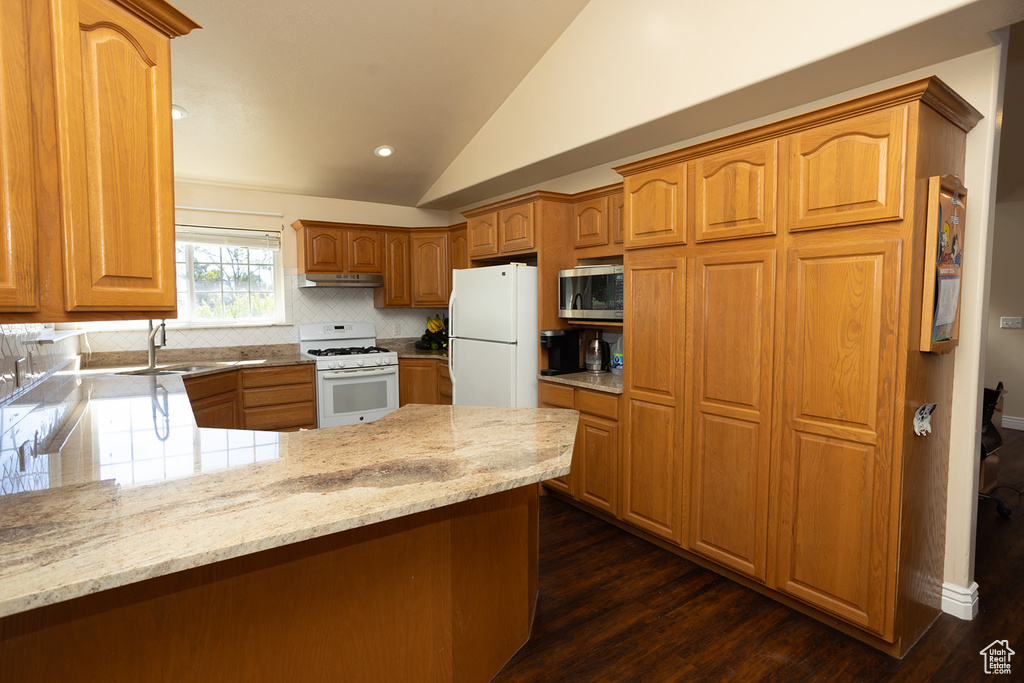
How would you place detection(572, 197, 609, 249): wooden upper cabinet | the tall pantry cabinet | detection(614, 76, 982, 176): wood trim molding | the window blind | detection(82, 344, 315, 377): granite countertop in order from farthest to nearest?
the window blind
detection(82, 344, 315, 377): granite countertop
detection(572, 197, 609, 249): wooden upper cabinet
the tall pantry cabinet
detection(614, 76, 982, 176): wood trim molding

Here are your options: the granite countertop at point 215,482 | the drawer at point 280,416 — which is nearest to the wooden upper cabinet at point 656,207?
the granite countertop at point 215,482

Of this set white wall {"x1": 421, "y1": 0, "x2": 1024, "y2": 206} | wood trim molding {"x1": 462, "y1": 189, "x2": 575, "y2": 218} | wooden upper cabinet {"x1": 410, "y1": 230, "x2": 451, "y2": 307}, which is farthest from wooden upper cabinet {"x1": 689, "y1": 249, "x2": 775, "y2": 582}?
wooden upper cabinet {"x1": 410, "y1": 230, "x2": 451, "y2": 307}

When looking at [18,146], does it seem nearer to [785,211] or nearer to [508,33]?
[785,211]

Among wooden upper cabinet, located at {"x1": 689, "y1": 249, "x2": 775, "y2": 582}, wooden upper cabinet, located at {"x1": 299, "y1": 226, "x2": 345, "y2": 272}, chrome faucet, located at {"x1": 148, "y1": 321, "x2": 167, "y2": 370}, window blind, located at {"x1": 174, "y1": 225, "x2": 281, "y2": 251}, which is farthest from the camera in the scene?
wooden upper cabinet, located at {"x1": 299, "y1": 226, "x2": 345, "y2": 272}

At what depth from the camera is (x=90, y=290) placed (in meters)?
1.28

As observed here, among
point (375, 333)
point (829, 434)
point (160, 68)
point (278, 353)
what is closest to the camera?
point (160, 68)

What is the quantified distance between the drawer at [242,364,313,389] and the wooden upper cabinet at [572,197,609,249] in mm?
2709

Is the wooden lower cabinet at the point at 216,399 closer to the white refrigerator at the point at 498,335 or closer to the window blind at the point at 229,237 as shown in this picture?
the window blind at the point at 229,237

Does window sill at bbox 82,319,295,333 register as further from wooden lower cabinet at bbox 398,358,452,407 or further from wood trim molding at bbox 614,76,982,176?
wood trim molding at bbox 614,76,982,176

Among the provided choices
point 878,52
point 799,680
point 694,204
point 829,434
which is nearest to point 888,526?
point 829,434

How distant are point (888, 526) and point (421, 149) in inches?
166

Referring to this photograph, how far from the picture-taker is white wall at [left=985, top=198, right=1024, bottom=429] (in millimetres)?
5359

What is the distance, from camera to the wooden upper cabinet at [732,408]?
241cm

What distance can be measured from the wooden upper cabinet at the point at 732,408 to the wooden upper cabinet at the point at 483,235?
191 centimetres
